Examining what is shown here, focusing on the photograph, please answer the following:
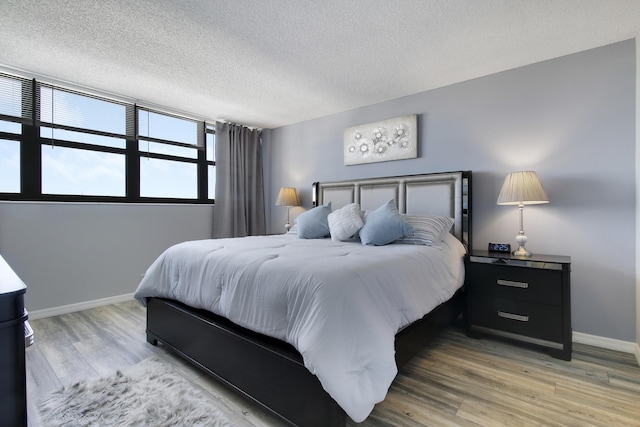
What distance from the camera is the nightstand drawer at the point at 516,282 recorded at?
2199 mm

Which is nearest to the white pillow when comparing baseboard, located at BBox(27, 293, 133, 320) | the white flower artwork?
the white flower artwork

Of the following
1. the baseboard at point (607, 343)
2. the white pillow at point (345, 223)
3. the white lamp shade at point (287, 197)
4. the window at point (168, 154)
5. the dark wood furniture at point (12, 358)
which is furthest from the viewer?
the white lamp shade at point (287, 197)

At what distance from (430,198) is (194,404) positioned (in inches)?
106

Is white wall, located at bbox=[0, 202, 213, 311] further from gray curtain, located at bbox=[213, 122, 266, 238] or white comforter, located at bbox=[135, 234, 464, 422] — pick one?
white comforter, located at bbox=[135, 234, 464, 422]

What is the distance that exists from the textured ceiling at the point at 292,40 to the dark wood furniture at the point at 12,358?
1968 millimetres

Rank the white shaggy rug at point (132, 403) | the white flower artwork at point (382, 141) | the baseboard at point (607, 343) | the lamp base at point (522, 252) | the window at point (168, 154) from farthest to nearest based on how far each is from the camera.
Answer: the window at point (168, 154) < the white flower artwork at point (382, 141) < the lamp base at point (522, 252) < the baseboard at point (607, 343) < the white shaggy rug at point (132, 403)

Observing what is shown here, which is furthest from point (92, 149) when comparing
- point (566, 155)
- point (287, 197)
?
point (566, 155)

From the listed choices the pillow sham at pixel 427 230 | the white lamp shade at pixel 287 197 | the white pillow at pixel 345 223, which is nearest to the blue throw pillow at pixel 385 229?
the pillow sham at pixel 427 230

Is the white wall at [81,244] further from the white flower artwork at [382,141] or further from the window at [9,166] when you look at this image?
the white flower artwork at [382,141]

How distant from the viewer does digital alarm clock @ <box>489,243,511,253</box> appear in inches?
103

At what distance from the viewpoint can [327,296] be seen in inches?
53.1

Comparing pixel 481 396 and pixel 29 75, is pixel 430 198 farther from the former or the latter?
pixel 29 75

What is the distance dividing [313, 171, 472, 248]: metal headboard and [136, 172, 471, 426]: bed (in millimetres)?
456

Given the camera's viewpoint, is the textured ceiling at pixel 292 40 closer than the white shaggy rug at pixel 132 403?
No
